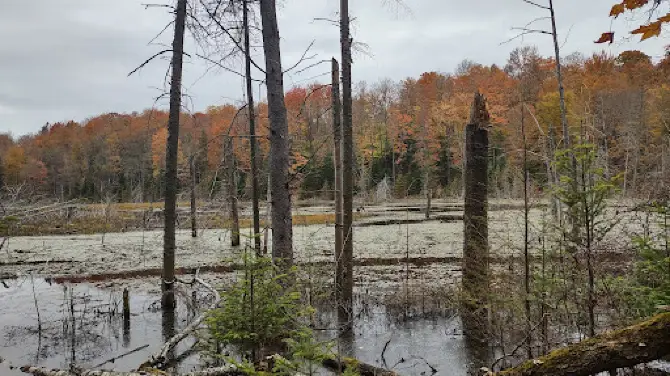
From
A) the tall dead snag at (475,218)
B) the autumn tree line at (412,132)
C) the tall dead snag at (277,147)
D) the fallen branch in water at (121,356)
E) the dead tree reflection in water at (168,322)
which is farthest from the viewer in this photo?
the autumn tree line at (412,132)

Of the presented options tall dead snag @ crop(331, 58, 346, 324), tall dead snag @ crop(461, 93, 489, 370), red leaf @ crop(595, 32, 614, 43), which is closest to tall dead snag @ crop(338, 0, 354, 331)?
tall dead snag @ crop(331, 58, 346, 324)

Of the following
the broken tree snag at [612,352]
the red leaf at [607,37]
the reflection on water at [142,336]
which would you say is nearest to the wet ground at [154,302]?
the reflection on water at [142,336]

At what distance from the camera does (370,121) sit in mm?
52250

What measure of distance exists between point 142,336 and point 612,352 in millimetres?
7446

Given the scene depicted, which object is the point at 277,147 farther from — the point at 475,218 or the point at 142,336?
the point at 142,336

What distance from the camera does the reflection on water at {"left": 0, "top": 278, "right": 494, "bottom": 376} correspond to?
6645 millimetres

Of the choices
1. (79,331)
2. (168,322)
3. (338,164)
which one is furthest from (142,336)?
(338,164)

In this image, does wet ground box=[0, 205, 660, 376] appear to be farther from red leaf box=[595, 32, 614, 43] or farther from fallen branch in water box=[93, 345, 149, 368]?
red leaf box=[595, 32, 614, 43]

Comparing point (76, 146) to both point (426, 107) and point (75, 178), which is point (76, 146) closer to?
point (75, 178)

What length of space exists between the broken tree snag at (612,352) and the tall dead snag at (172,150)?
805 cm

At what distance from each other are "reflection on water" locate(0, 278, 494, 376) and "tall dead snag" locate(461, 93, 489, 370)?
46 centimetres

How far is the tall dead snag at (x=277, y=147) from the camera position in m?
5.29

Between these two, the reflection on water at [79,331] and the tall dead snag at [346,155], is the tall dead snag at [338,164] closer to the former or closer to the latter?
the tall dead snag at [346,155]

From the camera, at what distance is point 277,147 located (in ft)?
17.4
